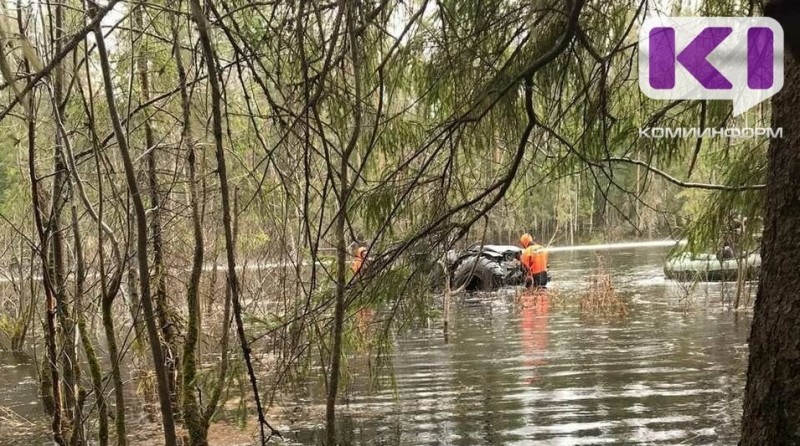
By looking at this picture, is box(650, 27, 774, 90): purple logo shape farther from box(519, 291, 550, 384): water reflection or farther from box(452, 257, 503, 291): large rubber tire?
box(452, 257, 503, 291): large rubber tire

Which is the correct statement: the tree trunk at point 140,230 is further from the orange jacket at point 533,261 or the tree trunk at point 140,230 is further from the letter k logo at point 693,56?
the orange jacket at point 533,261

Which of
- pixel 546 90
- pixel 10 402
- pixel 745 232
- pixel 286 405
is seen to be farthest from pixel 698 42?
pixel 10 402

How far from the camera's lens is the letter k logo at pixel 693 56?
2275 millimetres

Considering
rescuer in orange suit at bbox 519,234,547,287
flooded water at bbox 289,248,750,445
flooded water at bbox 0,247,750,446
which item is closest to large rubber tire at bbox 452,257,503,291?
rescuer in orange suit at bbox 519,234,547,287

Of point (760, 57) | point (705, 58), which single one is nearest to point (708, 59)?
point (705, 58)

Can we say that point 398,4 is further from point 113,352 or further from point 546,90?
point 113,352

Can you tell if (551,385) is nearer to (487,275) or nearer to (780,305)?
(780,305)

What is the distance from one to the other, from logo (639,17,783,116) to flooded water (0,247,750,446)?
2.15m

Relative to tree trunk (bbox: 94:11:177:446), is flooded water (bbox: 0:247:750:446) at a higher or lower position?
lower

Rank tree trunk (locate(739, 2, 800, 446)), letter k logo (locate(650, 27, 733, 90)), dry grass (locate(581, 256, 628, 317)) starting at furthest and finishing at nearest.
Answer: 1. dry grass (locate(581, 256, 628, 317))
2. letter k logo (locate(650, 27, 733, 90))
3. tree trunk (locate(739, 2, 800, 446))

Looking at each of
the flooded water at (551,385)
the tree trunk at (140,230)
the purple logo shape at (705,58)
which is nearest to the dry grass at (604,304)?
the flooded water at (551,385)

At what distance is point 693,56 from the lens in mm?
2322

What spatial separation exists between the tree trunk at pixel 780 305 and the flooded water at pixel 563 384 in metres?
3.92

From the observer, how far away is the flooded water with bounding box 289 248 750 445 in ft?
18.5
